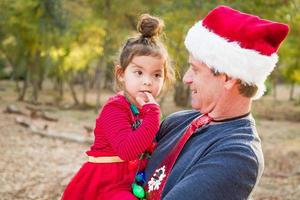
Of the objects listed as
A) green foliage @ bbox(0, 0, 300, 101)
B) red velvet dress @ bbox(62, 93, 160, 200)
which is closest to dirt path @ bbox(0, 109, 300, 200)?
green foliage @ bbox(0, 0, 300, 101)

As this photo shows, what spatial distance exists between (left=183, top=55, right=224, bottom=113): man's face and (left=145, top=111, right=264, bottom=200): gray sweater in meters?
0.10

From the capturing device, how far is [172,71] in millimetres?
2939

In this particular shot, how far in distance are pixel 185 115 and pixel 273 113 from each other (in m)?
24.2

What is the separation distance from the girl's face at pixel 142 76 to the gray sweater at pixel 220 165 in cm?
53

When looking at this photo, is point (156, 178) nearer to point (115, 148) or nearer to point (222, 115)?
point (115, 148)

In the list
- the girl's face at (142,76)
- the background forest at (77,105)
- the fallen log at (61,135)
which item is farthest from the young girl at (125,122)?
the fallen log at (61,135)

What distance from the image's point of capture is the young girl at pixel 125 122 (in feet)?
8.32

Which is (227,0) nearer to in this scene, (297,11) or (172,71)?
(297,11)

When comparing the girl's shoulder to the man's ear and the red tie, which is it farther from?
the man's ear

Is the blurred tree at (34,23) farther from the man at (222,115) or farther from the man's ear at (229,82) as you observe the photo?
the man's ear at (229,82)

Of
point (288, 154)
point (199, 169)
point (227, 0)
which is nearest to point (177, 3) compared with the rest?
point (227, 0)

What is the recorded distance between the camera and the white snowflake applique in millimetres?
2359

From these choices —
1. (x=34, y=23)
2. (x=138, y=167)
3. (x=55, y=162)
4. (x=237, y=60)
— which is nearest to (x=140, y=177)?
(x=138, y=167)

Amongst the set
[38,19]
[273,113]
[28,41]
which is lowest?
[273,113]
